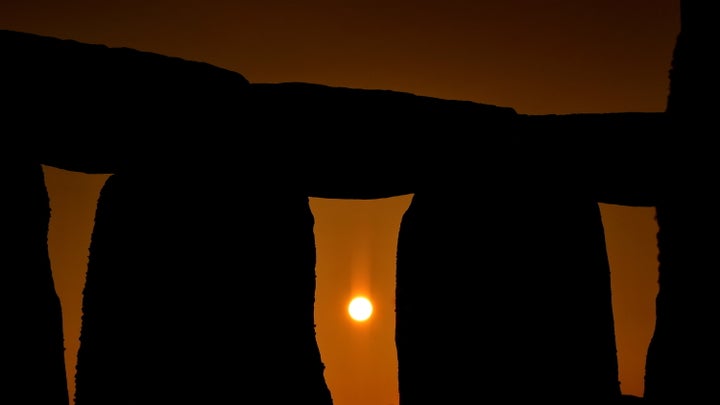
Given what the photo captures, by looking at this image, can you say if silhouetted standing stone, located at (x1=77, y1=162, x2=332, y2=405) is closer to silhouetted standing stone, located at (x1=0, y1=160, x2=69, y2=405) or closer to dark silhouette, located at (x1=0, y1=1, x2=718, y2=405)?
dark silhouette, located at (x1=0, y1=1, x2=718, y2=405)

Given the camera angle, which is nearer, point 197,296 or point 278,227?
point 197,296

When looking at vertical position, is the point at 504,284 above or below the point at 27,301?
above

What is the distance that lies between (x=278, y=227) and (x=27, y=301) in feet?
6.22

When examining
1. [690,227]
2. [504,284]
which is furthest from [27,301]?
[690,227]

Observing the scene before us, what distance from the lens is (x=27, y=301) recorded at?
5855 millimetres

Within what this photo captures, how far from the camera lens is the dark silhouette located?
238 inches

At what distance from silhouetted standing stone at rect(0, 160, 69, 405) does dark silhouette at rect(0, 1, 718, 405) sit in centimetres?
1

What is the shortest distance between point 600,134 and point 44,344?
4.83 metres

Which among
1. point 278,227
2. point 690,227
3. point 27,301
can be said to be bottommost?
point 27,301

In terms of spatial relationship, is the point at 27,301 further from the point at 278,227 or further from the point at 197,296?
the point at 278,227

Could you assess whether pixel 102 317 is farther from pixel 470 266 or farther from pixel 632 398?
pixel 632 398

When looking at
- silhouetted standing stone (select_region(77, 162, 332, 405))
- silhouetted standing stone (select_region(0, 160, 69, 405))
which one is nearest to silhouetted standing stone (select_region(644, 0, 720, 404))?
silhouetted standing stone (select_region(77, 162, 332, 405))

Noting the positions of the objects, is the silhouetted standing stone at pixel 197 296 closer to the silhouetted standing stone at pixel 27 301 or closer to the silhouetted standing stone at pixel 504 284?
the silhouetted standing stone at pixel 27 301

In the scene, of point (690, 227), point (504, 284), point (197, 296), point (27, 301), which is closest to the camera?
point (690, 227)
